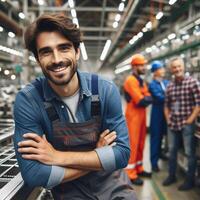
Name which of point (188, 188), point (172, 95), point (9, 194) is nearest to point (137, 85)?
point (172, 95)

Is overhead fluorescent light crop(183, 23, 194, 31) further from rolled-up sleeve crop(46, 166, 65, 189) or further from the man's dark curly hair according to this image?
rolled-up sleeve crop(46, 166, 65, 189)

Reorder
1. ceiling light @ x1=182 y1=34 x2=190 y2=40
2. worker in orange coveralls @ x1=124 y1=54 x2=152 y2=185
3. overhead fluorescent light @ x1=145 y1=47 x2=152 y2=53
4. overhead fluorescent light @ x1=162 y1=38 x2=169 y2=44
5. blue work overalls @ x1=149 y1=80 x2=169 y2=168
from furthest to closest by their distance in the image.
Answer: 1. overhead fluorescent light @ x1=145 y1=47 x2=152 y2=53
2. overhead fluorescent light @ x1=162 y1=38 x2=169 y2=44
3. ceiling light @ x1=182 y1=34 x2=190 y2=40
4. blue work overalls @ x1=149 y1=80 x2=169 y2=168
5. worker in orange coveralls @ x1=124 y1=54 x2=152 y2=185

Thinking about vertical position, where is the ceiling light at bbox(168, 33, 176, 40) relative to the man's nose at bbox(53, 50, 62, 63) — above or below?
above

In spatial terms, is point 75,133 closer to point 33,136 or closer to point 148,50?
point 33,136

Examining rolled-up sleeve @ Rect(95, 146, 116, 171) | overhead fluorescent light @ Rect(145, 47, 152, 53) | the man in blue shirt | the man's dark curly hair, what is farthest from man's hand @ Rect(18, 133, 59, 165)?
overhead fluorescent light @ Rect(145, 47, 152, 53)

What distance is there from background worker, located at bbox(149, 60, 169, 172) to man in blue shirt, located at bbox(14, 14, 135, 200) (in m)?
2.79

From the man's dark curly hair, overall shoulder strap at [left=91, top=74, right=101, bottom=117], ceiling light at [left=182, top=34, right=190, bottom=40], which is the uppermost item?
ceiling light at [left=182, top=34, right=190, bottom=40]

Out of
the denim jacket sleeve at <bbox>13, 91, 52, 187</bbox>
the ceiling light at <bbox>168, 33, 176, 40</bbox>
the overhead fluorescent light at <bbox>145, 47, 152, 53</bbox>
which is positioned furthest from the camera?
the overhead fluorescent light at <bbox>145, 47, 152, 53</bbox>

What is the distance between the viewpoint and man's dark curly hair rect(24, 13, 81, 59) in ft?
5.59

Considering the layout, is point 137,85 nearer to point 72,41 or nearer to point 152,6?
point 152,6

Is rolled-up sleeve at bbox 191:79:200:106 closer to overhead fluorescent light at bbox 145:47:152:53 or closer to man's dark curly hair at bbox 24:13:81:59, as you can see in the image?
man's dark curly hair at bbox 24:13:81:59

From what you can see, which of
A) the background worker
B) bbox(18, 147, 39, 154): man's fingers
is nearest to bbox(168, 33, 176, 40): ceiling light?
the background worker

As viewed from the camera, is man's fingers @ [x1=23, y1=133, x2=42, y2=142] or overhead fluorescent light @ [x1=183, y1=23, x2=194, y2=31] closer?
man's fingers @ [x1=23, y1=133, x2=42, y2=142]

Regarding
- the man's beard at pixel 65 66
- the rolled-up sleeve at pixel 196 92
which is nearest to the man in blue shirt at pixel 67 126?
the man's beard at pixel 65 66
